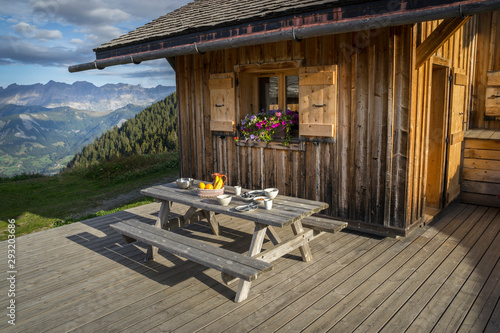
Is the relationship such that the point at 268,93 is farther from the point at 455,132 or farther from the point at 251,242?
the point at 251,242

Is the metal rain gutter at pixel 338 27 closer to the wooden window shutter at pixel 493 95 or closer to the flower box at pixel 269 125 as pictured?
→ the flower box at pixel 269 125

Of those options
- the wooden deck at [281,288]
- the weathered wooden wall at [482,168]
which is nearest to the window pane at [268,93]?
the wooden deck at [281,288]

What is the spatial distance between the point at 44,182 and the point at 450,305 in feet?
46.1

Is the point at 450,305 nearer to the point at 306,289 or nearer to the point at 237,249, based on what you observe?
the point at 306,289

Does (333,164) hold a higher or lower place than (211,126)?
lower

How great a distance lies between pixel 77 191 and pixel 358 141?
976cm

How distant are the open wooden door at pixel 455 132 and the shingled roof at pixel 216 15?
3.02 m

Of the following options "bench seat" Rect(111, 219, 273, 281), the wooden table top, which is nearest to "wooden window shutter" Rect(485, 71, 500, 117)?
the wooden table top

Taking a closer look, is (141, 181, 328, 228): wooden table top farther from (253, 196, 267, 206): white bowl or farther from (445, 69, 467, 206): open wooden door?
(445, 69, 467, 206): open wooden door

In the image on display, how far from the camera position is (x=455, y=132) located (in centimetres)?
608

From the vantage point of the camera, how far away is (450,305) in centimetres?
316

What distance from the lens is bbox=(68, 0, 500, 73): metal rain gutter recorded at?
122 inches

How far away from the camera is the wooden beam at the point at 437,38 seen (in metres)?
3.95

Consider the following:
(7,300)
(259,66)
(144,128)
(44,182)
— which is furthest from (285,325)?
(144,128)
